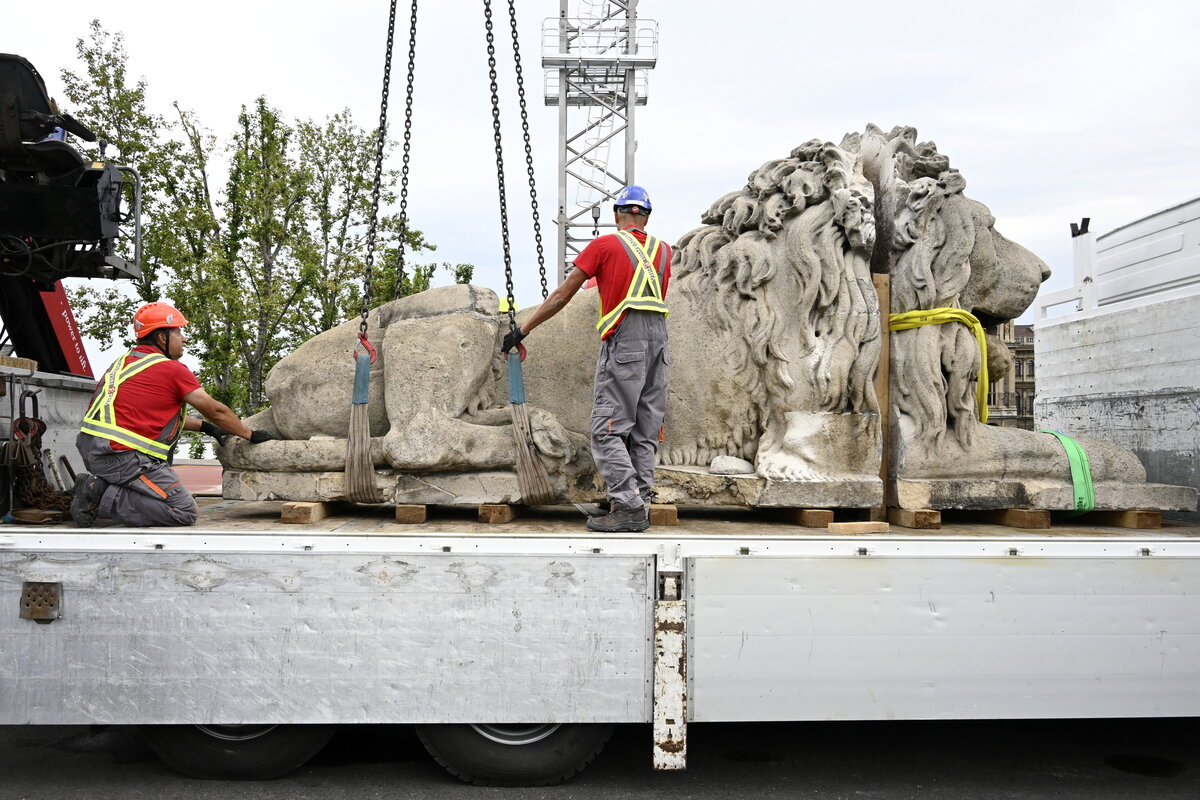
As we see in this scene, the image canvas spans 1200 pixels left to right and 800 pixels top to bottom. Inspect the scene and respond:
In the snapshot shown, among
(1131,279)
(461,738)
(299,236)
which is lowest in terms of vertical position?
(461,738)

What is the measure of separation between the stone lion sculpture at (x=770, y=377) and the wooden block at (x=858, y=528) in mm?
217

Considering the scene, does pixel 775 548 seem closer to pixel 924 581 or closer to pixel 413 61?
pixel 924 581

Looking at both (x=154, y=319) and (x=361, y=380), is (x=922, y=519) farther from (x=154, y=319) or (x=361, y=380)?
(x=154, y=319)

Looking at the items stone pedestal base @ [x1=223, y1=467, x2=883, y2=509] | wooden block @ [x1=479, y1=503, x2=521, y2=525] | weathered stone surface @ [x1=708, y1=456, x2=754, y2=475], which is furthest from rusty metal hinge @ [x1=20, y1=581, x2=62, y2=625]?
weathered stone surface @ [x1=708, y1=456, x2=754, y2=475]

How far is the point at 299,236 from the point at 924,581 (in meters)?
14.2

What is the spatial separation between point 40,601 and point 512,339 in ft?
8.01

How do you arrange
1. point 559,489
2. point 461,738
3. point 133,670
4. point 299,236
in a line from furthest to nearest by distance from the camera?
point 299,236, point 559,489, point 461,738, point 133,670

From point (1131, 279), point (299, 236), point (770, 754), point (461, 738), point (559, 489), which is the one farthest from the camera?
point (299, 236)

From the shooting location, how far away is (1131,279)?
16.8ft

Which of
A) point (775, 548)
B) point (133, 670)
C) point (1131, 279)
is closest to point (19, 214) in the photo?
point (133, 670)

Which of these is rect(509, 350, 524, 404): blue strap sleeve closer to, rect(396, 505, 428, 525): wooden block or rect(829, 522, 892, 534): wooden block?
rect(396, 505, 428, 525): wooden block

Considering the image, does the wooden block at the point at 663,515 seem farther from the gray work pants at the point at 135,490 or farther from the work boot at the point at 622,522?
the gray work pants at the point at 135,490

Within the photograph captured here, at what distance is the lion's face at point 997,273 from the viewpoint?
4.83m

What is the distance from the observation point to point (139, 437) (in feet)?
13.7
